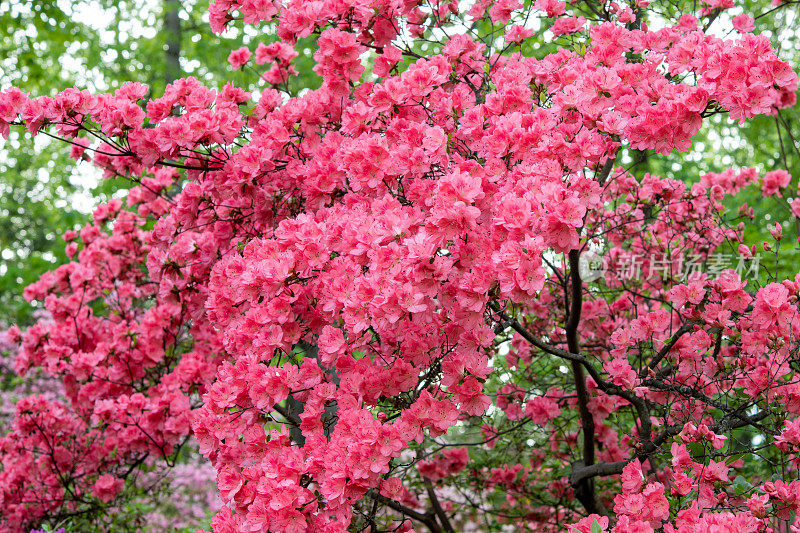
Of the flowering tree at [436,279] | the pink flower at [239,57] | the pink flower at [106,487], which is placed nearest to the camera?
the flowering tree at [436,279]

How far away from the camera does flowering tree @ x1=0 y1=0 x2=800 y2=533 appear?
77.7 inches

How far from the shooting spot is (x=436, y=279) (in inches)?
74.6

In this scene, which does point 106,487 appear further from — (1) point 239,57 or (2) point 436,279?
(2) point 436,279

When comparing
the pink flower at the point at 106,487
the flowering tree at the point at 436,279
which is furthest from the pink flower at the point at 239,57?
the pink flower at the point at 106,487

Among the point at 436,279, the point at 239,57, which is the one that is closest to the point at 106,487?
the point at 239,57

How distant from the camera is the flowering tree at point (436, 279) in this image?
6.47 ft

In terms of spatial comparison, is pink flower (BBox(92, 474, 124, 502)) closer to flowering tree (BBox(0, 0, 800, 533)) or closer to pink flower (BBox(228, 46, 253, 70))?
flowering tree (BBox(0, 0, 800, 533))

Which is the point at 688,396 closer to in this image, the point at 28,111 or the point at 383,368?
the point at 383,368

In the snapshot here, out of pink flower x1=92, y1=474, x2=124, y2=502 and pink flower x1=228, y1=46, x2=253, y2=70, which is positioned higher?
pink flower x1=228, y1=46, x2=253, y2=70

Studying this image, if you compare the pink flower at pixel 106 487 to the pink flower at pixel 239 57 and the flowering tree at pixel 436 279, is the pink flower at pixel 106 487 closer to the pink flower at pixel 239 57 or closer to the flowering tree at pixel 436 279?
the flowering tree at pixel 436 279

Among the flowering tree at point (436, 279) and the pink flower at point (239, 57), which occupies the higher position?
the pink flower at point (239, 57)

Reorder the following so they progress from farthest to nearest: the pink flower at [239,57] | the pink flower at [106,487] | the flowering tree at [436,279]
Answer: the pink flower at [106,487], the pink flower at [239,57], the flowering tree at [436,279]

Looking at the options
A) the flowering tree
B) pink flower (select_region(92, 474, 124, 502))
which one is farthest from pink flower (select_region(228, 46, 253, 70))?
pink flower (select_region(92, 474, 124, 502))

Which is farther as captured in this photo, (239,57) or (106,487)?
(106,487)
